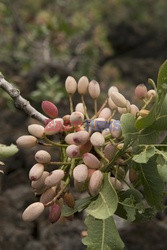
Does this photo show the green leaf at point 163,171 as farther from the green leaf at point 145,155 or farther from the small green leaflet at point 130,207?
the small green leaflet at point 130,207

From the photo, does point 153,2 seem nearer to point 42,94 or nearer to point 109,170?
point 42,94

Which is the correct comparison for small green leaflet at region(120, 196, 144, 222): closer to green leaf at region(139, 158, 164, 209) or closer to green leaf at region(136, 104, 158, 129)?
green leaf at region(139, 158, 164, 209)

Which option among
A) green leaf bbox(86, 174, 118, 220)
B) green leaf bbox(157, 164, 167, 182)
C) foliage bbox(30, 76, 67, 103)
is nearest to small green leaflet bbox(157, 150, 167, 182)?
green leaf bbox(157, 164, 167, 182)

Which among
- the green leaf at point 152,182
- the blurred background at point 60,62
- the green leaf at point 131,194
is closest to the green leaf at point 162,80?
the green leaf at point 152,182

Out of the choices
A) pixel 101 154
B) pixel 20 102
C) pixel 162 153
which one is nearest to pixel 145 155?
pixel 162 153

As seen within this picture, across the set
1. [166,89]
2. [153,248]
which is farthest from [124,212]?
[153,248]
